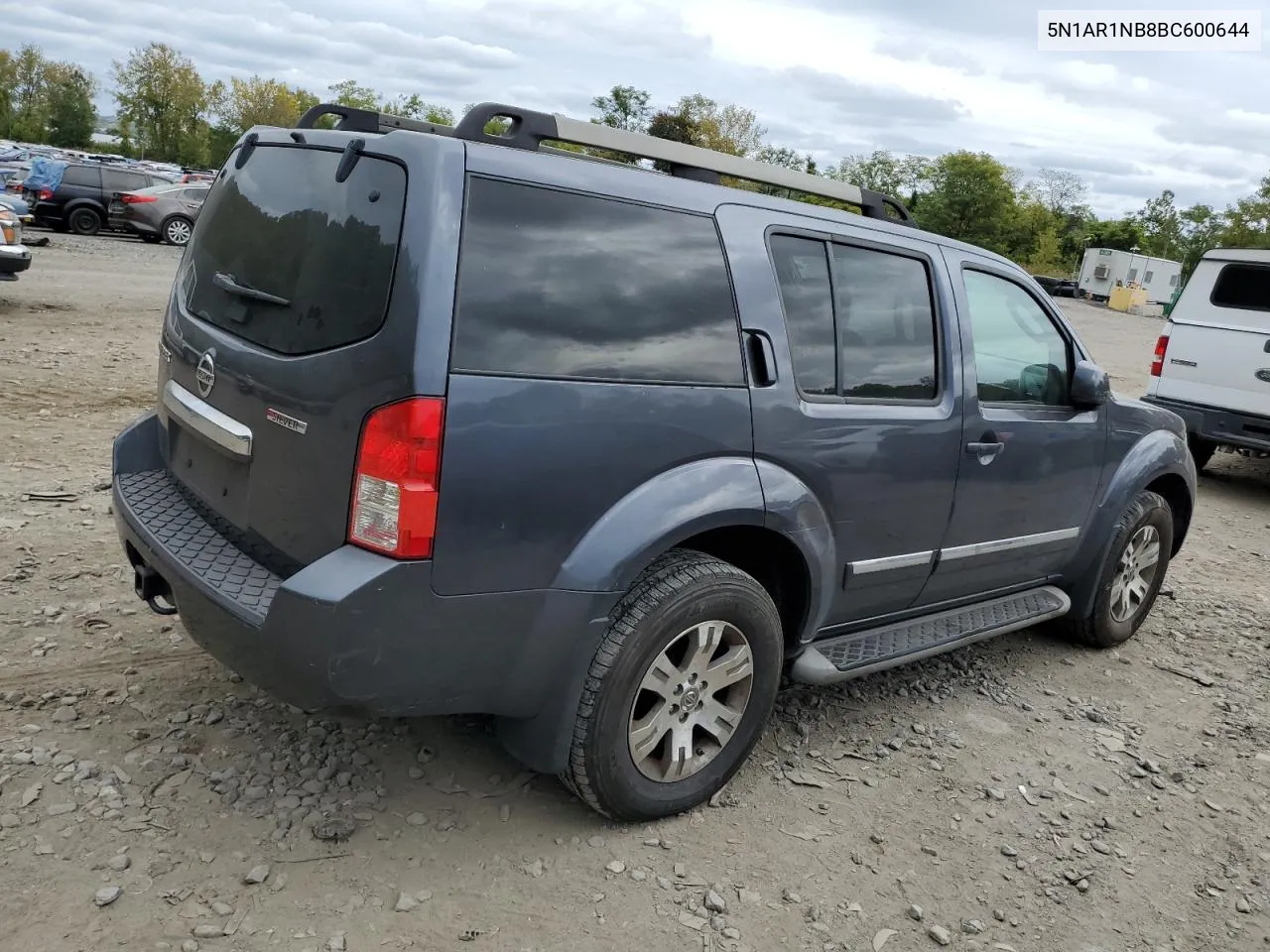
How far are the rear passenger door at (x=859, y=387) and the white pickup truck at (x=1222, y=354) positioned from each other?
6.20m

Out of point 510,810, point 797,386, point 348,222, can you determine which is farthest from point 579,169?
point 510,810

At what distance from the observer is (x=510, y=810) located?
3.06 m

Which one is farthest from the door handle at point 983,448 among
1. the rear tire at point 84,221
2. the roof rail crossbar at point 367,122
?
the rear tire at point 84,221

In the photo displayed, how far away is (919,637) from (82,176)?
76.2ft

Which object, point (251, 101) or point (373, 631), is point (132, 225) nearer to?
point (373, 631)

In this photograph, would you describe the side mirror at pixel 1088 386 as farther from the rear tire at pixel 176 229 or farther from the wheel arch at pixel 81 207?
the wheel arch at pixel 81 207

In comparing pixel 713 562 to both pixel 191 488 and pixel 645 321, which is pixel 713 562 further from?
pixel 191 488

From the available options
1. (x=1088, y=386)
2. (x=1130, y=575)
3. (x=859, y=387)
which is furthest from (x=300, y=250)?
(x=1130, y=575)

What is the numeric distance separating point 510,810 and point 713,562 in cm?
97

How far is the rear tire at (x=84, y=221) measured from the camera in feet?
71.8

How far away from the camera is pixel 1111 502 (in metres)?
→ 4.60

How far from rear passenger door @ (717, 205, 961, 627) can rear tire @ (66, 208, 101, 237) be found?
896 inches

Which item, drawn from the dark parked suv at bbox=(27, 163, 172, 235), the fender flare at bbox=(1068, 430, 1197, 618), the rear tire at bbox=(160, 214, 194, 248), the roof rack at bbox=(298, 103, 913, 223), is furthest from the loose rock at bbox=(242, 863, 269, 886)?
the dark parked suv at bbox=(27, 163, 172, 235)

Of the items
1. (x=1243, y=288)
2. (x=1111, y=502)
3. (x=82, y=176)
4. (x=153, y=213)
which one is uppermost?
(x=1243, y=288)
